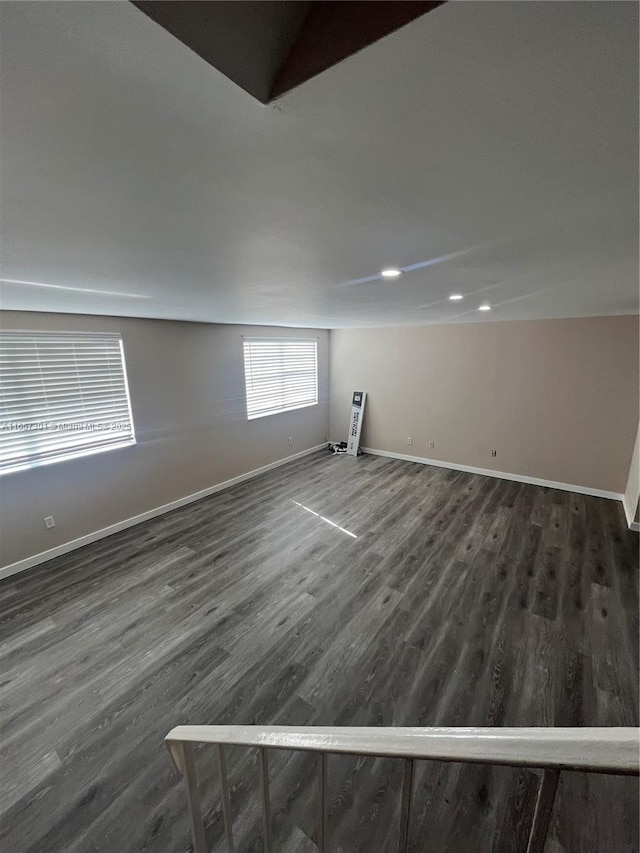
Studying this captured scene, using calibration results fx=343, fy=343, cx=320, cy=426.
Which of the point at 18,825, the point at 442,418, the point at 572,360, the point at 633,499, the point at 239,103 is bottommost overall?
the point at 18,825

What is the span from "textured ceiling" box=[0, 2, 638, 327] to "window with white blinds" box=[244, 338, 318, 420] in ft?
11.5

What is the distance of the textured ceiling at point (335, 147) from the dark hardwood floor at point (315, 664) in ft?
7.56

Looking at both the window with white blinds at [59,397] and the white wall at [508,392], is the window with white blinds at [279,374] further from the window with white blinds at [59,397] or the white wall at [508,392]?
the window with white blinds at [59,397]

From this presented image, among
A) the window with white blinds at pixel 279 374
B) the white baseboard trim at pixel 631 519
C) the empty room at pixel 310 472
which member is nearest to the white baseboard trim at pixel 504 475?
the empty room at pixel 310 472

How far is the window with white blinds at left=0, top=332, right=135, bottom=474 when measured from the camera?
2922 millimetres

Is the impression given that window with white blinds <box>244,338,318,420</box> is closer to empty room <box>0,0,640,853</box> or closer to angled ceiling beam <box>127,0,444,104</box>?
empty room <box>0,0,640,853</box>

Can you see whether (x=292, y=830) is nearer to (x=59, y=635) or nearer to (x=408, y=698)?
(x=408, y=698)

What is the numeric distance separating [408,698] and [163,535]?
2.77 m

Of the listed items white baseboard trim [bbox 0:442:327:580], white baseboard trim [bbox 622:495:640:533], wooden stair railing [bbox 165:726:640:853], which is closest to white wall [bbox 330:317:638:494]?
white baseboard trim [bbox 622:495:640:533]

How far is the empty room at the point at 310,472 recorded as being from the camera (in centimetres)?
49

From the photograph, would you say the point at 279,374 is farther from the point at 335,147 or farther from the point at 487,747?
the point at 487,747

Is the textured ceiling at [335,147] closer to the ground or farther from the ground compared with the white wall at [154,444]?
farther from the ground

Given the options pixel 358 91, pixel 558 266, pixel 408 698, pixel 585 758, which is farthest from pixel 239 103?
pixel 408 698

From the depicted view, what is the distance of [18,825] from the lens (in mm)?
1462
